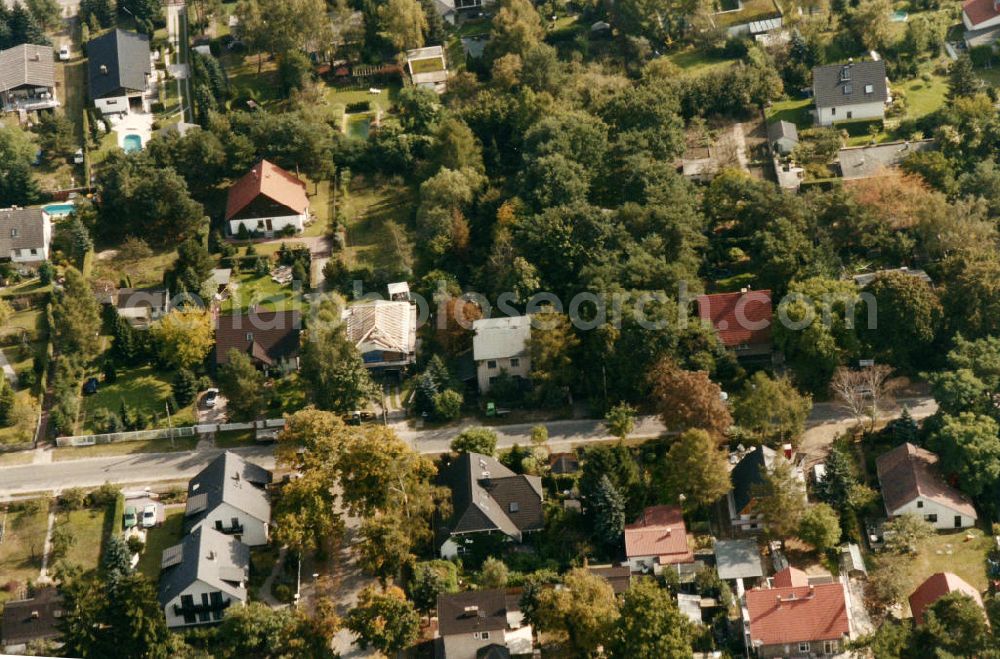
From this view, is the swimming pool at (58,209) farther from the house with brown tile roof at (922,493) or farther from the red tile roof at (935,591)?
the red tile roof at (935,591)

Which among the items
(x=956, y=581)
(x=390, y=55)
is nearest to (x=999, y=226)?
(x=956, y=581)

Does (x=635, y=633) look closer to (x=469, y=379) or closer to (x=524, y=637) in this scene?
(x=524, y=637)

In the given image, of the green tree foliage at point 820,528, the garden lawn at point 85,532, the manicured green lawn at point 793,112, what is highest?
the manicured green lawn at point 793,112

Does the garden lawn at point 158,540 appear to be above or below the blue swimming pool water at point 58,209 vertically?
below

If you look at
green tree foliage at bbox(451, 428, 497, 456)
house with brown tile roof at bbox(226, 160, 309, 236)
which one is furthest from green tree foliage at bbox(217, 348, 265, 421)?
house with brown tile roof at bbox(226, 160, 309, 236)

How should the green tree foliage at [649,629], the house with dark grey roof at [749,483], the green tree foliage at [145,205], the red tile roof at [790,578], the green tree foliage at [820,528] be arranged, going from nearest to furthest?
the green tree foliage at [649,629] < the red tile roof at [790,578] < the green tree foliage at [820,528] < the house with dark grey roof at [749,483] < the green tree foliage at [145,205]

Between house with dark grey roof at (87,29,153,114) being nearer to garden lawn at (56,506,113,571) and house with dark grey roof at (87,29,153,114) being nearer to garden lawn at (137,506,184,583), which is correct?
garden lawn at (56,506,113,571)

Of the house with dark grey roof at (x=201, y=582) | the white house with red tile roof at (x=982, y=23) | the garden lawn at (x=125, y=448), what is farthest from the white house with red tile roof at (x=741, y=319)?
the white house with red tile roof at (x=982, y=23)
